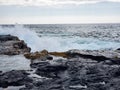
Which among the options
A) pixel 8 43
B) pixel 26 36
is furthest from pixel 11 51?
pixel 26 36

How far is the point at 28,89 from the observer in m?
10.9

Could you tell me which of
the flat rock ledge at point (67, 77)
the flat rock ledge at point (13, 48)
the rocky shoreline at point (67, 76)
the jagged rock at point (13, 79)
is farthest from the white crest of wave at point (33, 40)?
the jagged rock at point (13, 79)

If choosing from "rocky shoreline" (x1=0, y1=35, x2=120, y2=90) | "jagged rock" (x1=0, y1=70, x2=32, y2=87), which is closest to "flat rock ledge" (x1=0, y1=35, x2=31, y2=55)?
"rocky shoreline" (x1=0, y1=35, x2=120, y2=90)

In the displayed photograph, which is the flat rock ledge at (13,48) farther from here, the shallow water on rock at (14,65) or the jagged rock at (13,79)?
the jagged rock at (13,79)

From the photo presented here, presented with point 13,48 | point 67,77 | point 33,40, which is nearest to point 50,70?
point 67,77

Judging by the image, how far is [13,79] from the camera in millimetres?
12367

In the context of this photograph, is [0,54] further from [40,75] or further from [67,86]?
[67,86]

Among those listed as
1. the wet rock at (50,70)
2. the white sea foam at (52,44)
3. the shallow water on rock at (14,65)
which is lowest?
the white sea foam at (52,44)

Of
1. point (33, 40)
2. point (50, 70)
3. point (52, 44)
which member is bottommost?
point (52, 44)

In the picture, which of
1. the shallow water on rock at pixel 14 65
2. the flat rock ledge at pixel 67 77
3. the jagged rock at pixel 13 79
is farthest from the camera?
the shallow water on rock at pixel 14 65

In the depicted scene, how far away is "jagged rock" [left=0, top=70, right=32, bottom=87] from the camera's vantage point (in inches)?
473

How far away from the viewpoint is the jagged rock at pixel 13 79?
12.0 metres

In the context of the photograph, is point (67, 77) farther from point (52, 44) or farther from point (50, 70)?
point (52, 44)

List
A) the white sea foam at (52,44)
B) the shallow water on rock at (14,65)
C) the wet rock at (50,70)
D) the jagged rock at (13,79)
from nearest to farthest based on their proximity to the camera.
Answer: the jagged rock at (13,79), the wet rock at (50,70), the shallow water on rock at (14,65), the white sea foam at (52,44)
